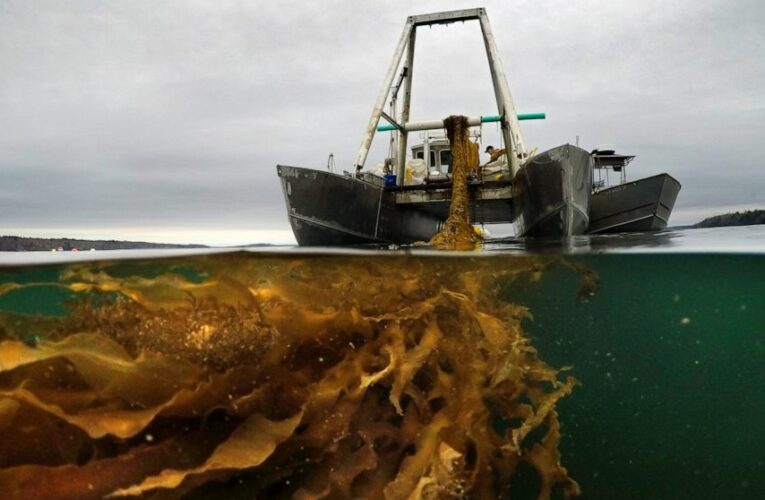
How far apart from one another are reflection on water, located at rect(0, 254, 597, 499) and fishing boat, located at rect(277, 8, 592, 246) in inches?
303

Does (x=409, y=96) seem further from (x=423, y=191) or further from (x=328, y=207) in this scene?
(x=328, y=207)

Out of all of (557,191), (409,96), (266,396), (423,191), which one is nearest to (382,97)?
(409,96)

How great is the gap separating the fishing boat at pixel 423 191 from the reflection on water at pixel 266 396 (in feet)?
25.2

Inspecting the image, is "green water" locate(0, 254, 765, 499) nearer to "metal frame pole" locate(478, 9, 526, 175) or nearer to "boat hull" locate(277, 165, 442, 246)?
"boat hull" locate(277, 165, 442, 246)

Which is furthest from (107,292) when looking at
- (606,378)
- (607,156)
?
(607,156)

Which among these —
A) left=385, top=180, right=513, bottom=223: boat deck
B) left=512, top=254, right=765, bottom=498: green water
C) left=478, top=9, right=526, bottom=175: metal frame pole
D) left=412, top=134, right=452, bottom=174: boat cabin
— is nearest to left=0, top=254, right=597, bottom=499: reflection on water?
left=512, top=254, right=765, bottom=498: green water

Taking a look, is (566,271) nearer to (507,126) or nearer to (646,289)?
(646,289)

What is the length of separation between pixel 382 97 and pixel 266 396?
1461 centimetres

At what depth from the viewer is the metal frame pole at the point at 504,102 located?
1470 centimetres

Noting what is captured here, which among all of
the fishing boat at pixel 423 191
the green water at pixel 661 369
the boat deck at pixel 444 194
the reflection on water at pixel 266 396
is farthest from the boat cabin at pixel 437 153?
the reflection on water at pixel 266 396

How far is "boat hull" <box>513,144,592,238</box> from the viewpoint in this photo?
10.9 meters

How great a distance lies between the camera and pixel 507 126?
626 inches

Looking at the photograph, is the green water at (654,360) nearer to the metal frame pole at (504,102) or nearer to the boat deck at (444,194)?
the boat deck at (444,194)

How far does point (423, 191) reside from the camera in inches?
602
